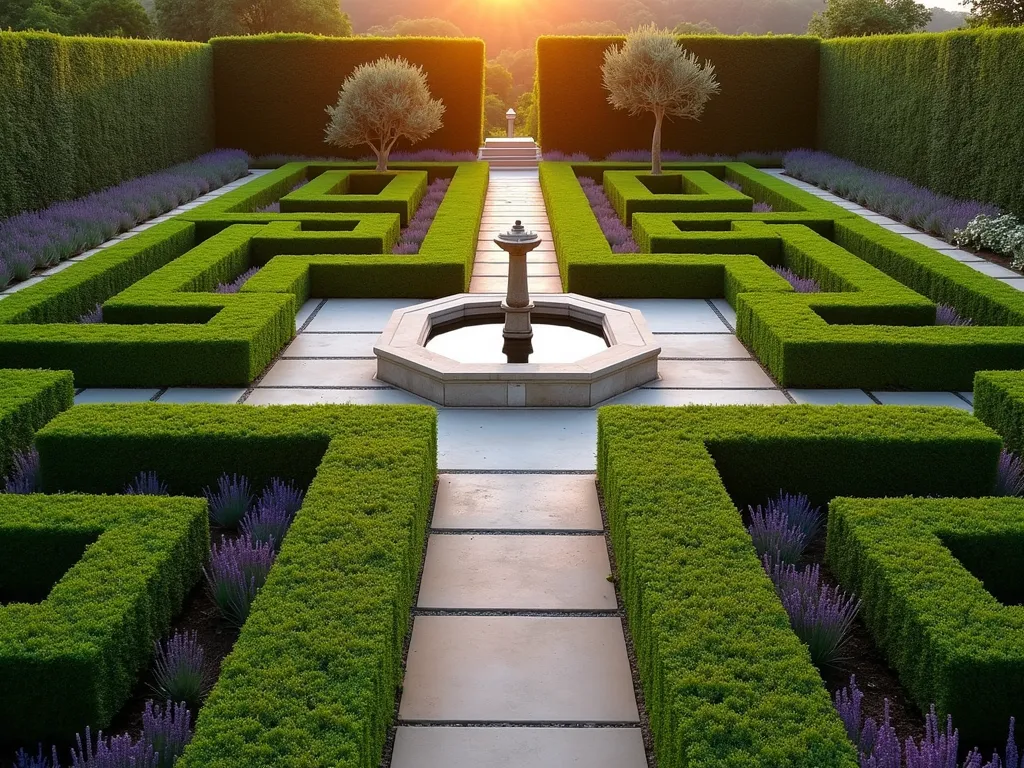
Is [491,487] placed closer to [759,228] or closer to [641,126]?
[759,228]

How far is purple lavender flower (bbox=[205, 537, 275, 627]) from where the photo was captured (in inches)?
202

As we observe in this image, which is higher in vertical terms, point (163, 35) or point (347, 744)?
point (163, 35)

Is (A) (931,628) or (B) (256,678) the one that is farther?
(A) (931,628)

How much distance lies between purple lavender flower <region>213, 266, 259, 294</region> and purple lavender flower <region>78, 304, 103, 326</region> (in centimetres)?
138

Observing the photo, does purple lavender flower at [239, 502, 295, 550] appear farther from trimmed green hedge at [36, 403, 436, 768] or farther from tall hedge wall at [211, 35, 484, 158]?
tall hedge wall at [211, 35, 484, 158]

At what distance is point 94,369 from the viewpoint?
8.88 meters

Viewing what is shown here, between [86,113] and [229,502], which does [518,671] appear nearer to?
[229,502]

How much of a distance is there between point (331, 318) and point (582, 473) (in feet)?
16.8

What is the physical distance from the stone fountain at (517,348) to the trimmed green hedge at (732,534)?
58.8 inches

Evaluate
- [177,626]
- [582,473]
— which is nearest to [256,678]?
[177,626]

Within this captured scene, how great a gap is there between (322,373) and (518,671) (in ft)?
16.7

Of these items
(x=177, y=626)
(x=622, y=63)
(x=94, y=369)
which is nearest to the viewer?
(x=177, y=626)

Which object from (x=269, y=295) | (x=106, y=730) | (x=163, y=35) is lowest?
(x=106, y=730)

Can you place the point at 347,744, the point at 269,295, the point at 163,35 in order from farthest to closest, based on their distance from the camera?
1. the point at 163,35
2. the point at 269,295
3. the point at 347,744
